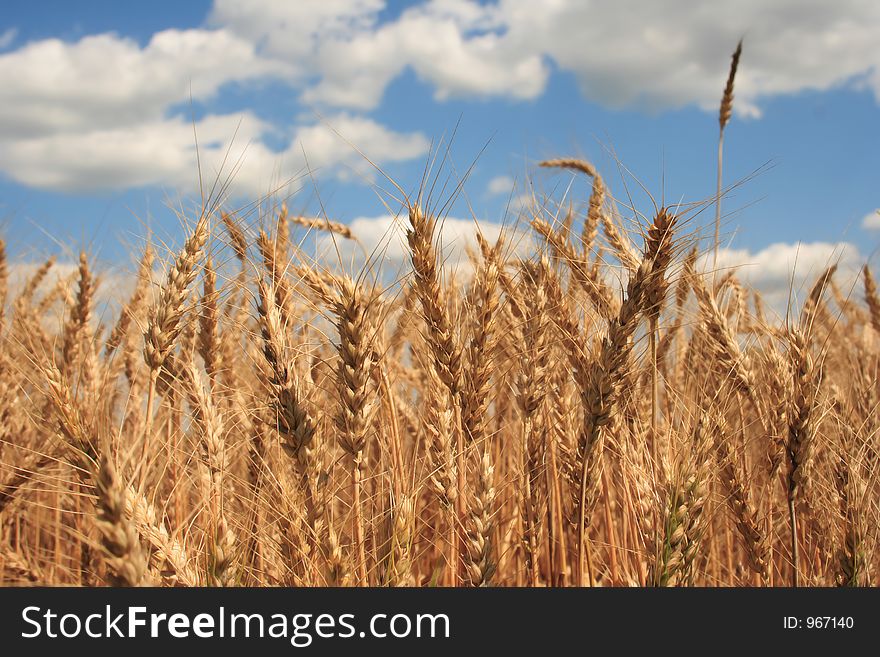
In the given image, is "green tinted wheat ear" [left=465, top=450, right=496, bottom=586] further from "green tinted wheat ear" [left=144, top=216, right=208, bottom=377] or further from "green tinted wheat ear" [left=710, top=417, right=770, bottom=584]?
"green tinted wheat ear" [left=144, top=216, right=208, bottom=377]

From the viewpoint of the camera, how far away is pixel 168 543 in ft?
6.50

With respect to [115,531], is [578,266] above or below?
above

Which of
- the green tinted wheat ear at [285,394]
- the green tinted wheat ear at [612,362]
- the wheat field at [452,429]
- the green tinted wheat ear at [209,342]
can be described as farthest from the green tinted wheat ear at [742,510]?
the green tinted wheat ear at [209,342]

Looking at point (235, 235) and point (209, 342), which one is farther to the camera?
point (209, 342)

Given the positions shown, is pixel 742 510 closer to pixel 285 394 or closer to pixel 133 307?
pixel 285 394

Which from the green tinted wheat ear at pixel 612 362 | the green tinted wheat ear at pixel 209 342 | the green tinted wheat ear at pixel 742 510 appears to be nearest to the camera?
the green tinted wheat ear at pixel 612 362

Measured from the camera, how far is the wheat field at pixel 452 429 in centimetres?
232

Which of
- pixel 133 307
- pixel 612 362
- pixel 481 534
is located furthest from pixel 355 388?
pixel 133 307

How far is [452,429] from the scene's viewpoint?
3.02m

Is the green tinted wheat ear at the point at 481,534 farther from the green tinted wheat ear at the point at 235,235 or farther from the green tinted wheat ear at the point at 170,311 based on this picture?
the green tinted wheat ear at the point at 235,235
